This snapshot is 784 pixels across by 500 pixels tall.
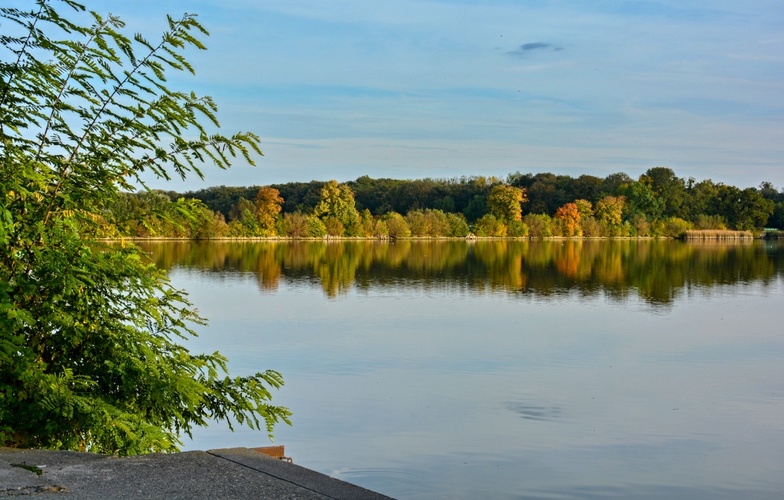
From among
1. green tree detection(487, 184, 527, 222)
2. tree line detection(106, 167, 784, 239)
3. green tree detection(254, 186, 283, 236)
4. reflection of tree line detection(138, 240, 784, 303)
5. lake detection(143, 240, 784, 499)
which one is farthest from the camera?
green tree detection(487, 184, 527, 222)

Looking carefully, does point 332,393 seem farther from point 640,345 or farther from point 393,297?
point 393,297

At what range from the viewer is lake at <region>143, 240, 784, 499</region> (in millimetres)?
8320

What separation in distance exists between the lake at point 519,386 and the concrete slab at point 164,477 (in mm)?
2926

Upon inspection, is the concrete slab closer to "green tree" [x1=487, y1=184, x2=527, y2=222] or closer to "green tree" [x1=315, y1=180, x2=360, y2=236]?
"green tree" [x1=315, y1=180, x2=360, y2=236]

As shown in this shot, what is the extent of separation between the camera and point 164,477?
4.69 meters

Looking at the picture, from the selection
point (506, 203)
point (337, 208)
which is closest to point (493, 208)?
point (506, 203)

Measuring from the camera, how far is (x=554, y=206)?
115m

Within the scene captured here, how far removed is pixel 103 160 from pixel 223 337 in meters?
11.4

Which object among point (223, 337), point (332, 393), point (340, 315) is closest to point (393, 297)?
point (340, 315)

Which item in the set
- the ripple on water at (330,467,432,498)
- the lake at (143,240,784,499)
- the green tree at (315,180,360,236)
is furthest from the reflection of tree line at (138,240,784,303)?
the green tree at (315,180,360,236)

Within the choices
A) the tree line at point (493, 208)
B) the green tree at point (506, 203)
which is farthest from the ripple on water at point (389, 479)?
the green tree at point (506, 203)

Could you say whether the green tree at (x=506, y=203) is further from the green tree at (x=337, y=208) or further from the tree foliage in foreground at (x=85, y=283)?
the tree foliage in foreground at (x=85, y=283)

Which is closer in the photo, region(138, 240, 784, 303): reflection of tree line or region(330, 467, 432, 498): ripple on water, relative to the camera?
region(330, 467, 432, 498): ripple on water

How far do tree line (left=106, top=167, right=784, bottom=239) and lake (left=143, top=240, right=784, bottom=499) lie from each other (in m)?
56.0
